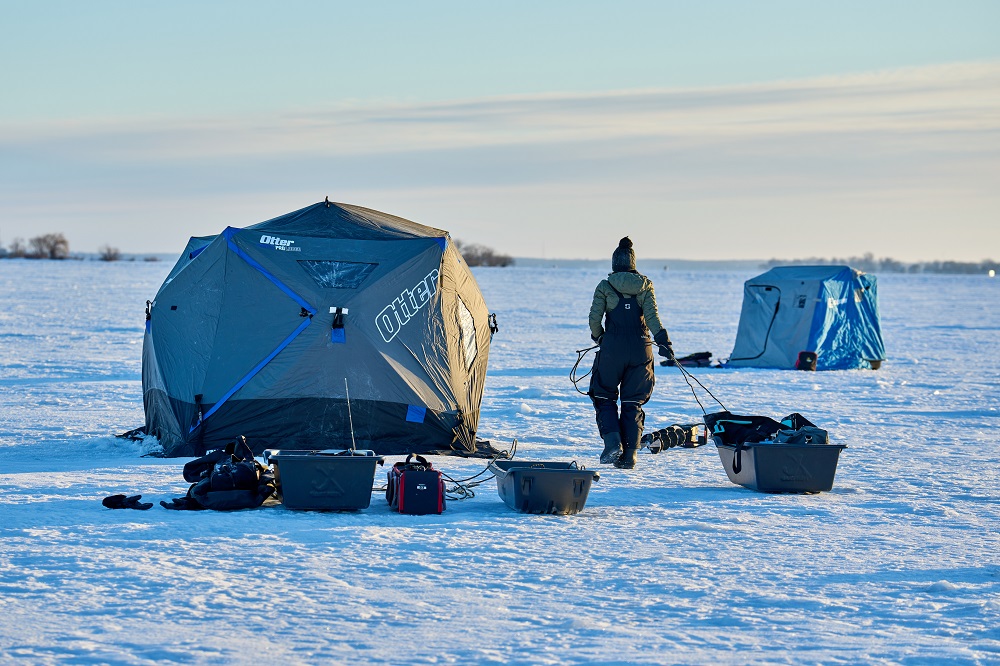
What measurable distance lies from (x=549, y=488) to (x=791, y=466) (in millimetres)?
2172

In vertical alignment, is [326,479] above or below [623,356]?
below

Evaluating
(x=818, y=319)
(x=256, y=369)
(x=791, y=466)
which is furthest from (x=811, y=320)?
(x=256, y=369)

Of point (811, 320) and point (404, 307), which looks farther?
point (811, 320)

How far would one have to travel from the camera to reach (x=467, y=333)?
39.2 feet

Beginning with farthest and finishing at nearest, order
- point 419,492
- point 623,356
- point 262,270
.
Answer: point 262,270, point 623,356, point 419,492

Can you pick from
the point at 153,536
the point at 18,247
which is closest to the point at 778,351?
the point at 153,536

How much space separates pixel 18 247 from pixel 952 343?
407 feet

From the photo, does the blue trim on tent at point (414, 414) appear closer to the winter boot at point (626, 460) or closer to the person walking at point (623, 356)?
the person walking at point (623, 356)

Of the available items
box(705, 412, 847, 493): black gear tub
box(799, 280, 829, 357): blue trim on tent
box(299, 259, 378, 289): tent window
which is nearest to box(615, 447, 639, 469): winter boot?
box(705, 412, 847, 493): black gear tub

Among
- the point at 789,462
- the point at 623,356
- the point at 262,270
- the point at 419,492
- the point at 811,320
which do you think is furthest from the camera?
the point at 811,320

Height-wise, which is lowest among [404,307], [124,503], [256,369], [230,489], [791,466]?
[124,503]

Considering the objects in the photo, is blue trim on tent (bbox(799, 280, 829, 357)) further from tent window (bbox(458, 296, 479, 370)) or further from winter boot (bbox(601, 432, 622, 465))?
winter boot (bbox(601, 432, 622, 465))

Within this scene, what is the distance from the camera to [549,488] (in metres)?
8.23

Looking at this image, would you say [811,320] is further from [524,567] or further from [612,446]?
[524,567]
